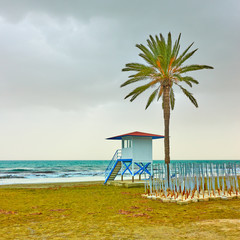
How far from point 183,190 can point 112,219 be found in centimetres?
604

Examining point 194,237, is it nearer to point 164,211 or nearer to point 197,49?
point 164,211

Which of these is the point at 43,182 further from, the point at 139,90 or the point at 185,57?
the point at 185,57

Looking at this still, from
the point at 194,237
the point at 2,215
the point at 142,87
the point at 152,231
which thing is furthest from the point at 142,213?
the point at 142,87

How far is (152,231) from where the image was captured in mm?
8656

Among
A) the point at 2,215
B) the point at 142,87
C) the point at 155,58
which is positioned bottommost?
the point at 2,215

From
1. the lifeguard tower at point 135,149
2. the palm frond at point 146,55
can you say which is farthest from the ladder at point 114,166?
the palm frond at point 146,55

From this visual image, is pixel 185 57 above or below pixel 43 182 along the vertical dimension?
above

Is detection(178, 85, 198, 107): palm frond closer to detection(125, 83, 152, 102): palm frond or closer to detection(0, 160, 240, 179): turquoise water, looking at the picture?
detection(125, 83, 152, 102): palm frond

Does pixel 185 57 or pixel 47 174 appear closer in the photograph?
pixel 185 57

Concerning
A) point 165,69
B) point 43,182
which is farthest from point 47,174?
point 165,69

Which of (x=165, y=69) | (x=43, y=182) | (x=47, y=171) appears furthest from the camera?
(x=47, y=171)

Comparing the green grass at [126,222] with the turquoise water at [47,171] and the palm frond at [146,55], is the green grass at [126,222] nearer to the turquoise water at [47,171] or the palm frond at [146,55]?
the palm frond at [146,55]

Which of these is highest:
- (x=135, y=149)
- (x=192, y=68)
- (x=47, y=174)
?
(x=192, y=68)

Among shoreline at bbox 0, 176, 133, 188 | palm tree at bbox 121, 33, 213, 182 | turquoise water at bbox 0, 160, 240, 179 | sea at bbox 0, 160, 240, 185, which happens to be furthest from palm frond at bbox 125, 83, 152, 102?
turquoise water at bbox 0, 160, 240, 179
